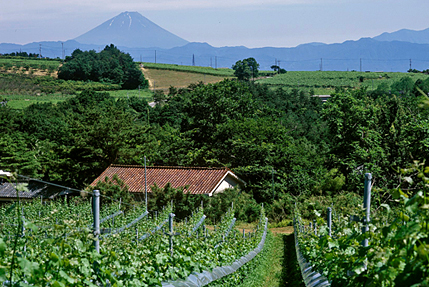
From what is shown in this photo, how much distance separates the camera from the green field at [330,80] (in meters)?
69.7

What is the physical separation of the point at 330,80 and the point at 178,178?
59137 mm

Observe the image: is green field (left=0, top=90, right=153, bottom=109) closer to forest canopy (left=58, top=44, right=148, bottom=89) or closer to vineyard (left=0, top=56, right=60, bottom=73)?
forest canopy (left=58, top=44, right=148, bottom=89)

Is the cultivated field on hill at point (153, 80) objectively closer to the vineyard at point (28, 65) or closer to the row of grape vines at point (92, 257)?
the vineyard at point (28, 65)

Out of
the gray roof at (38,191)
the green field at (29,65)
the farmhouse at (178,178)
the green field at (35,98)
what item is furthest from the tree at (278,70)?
the gray roof at (38,191)

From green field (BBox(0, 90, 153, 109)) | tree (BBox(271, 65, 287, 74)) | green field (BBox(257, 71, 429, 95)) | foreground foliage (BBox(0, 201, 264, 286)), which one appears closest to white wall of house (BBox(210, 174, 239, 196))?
foreground foliage (BBox(0, 201, 264, 286))

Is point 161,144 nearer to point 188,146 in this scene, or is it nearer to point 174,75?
point 188,146

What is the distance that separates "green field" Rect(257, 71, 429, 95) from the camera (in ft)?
229

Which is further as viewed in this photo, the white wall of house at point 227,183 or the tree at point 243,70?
the tree at point 243,70

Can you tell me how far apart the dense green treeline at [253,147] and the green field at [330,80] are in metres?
39.6

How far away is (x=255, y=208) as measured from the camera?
2197 cm

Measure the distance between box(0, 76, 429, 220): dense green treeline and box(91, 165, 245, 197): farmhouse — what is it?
4.21ft

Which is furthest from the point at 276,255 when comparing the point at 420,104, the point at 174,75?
the point at 174,75

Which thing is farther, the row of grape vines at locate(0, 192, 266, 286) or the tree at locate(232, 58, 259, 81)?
the tree at locate(232, 58, 259, 81)

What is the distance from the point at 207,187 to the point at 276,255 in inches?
304
